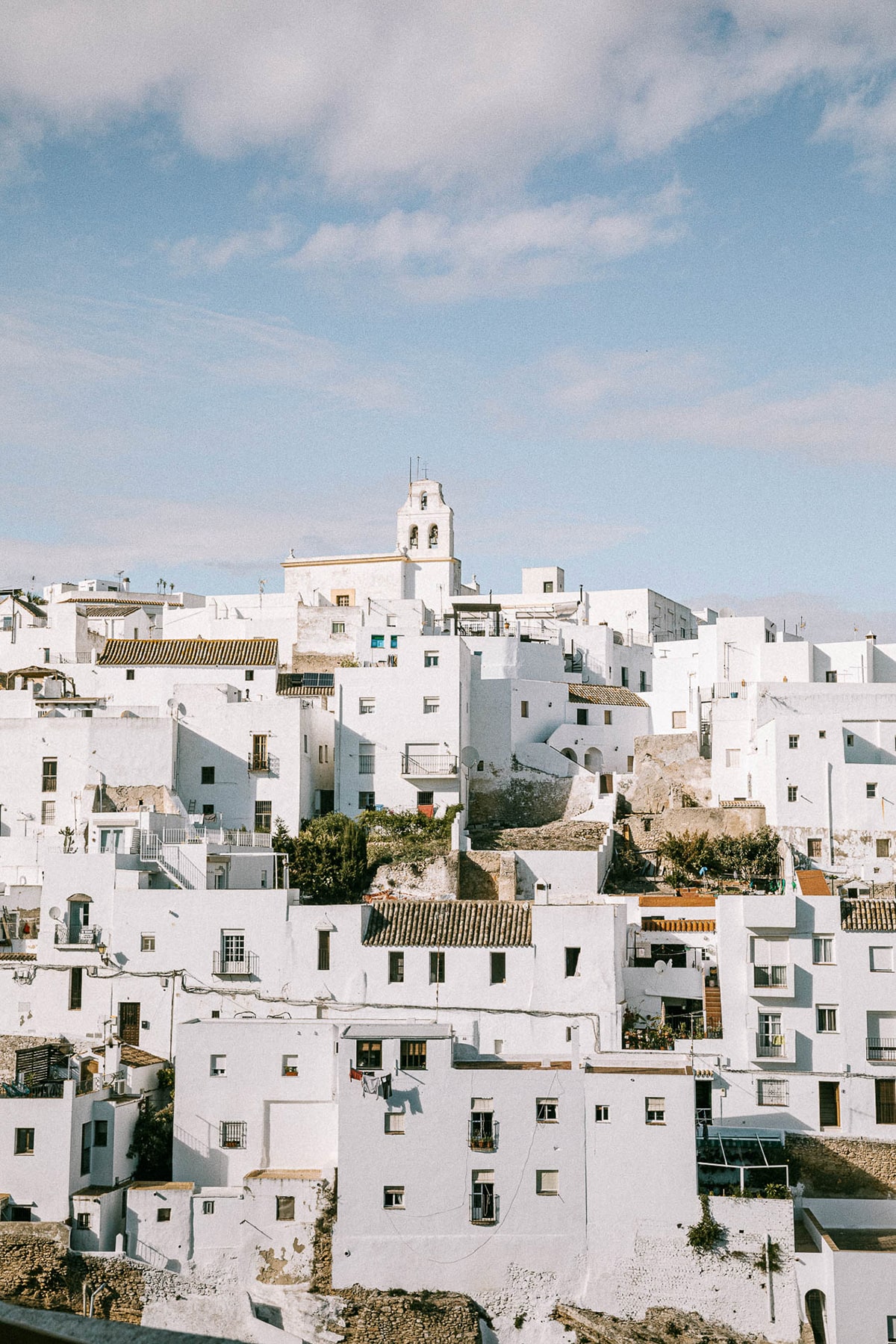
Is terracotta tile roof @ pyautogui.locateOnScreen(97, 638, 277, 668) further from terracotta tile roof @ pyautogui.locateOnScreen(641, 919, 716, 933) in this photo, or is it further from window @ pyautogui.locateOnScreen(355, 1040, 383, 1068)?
window @ pyautogui.locateOnScreen(355, 1040, 383, 1068)

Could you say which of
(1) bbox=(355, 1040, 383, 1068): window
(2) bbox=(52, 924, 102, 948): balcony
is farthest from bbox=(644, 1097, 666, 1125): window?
(2) bbox=(52, 924, 102, 948): balcony

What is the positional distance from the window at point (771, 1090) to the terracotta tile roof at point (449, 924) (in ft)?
18.8

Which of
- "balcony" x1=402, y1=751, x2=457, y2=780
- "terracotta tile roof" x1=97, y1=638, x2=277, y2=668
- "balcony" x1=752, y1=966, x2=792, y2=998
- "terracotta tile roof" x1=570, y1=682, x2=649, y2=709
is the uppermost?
"terracotta tile roof" x1=97, y1=638, x2=277, y2=668

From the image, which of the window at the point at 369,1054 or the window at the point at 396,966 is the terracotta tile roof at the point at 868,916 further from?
the window at the point at 369,1054

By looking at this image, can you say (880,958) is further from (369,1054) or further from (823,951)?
(369,1054)

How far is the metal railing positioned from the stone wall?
6229mm

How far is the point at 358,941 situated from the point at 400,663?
44.8 feet

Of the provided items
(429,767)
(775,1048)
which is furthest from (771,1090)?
(429,767)

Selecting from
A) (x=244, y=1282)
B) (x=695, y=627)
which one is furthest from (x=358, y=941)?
(x=695, y=627)

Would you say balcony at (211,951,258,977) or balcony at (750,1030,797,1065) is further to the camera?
balcony at (211,951,258,977)

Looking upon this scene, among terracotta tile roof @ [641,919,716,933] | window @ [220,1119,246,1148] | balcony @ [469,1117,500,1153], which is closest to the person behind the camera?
balcony @ [469,1117,500,1153]

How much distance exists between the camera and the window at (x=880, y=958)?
92.0 feet

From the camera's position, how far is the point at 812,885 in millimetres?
30125

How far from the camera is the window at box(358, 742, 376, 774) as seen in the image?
133 feet
